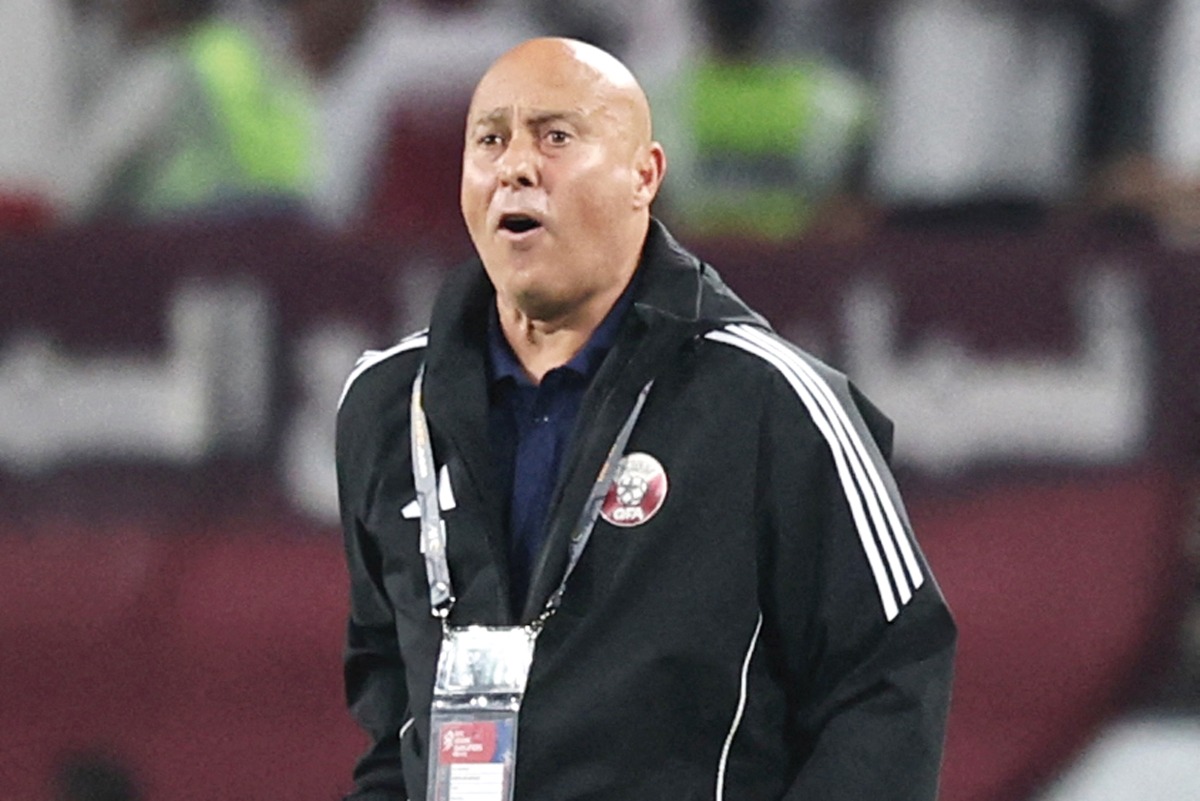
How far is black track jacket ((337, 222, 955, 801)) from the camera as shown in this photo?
2637mm

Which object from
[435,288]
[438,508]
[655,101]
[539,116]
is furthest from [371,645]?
[655,101]

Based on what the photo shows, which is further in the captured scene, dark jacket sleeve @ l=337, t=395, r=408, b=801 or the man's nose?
dark jacket sleeve @ l=337, t=395, r=408, b=801

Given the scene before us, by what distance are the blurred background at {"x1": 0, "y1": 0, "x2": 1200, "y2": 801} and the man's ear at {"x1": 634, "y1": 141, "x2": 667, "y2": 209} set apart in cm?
233

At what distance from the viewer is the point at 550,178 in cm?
273

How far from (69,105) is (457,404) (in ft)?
11.3

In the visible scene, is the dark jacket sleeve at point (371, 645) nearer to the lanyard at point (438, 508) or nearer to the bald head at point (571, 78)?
the lanyard at point (438, 508)

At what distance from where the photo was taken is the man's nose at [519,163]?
2.71 m

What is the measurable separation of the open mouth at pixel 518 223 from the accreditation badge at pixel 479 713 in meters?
0.43

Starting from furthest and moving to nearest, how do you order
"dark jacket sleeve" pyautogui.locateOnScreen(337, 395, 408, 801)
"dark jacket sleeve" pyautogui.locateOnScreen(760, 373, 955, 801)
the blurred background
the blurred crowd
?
the blurred crowd, the blurred background, "dark jacket sleeve" pyautogui.locateOnScreen(337, 395, 408, 801), "dark jacket sleeve" pyautogui.locateOnScreen(760, 373, 955, 801)

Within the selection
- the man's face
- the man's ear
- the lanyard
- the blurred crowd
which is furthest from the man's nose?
the blurred crowd

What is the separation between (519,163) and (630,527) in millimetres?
407

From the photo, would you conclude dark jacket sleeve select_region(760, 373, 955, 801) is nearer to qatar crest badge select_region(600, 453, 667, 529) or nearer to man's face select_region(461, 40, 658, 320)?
qatar crest badge select_region(600, 453, 667, 529)

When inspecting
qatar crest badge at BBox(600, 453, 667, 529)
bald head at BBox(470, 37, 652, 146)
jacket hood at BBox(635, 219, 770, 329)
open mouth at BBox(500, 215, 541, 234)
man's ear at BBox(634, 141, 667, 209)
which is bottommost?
qatar crest badge at BBox(600, 453, 667, 529)

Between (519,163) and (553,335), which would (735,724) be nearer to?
(553,335)
